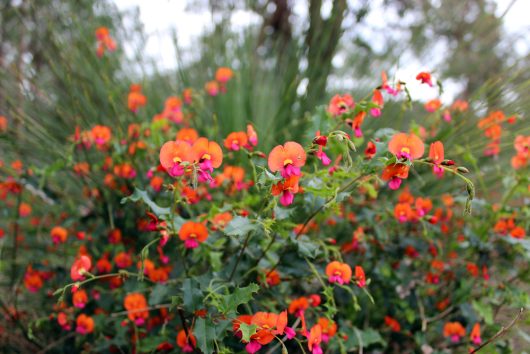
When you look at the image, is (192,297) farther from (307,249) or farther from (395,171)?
(395,171)

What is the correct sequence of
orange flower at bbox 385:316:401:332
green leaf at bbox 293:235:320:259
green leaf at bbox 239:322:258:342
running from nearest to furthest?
green leaf at bbox 239:322:258:342, green leaf at bbox 293:235:320:259, orange flower at bbox 385:316:401:332

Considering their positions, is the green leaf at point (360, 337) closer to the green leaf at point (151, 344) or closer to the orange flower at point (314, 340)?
the orange flower at point (314, 340)

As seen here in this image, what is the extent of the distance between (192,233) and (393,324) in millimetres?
625

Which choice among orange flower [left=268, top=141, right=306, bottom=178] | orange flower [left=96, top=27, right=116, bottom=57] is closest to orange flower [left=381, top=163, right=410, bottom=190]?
orange flower [left=268, top=141, right=306, bottom=178]

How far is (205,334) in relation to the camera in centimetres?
72

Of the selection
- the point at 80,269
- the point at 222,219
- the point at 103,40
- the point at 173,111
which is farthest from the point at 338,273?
the point at 103,40

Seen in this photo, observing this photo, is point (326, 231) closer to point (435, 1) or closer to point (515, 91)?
point (515, 91)

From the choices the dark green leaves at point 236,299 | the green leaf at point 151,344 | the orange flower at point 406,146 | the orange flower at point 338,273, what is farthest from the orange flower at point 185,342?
the orange flower at point 406,146

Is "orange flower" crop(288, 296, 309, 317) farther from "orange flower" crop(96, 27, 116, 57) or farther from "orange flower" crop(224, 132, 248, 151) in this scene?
"orange flower" crop(96, 27, 116, 57)

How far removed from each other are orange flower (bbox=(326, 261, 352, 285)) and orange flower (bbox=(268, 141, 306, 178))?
242 mm

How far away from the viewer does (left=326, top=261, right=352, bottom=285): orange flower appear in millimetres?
820

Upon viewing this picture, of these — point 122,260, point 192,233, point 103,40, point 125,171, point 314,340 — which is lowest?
point 314,340

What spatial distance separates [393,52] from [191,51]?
845 mm

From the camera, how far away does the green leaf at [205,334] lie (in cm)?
70
